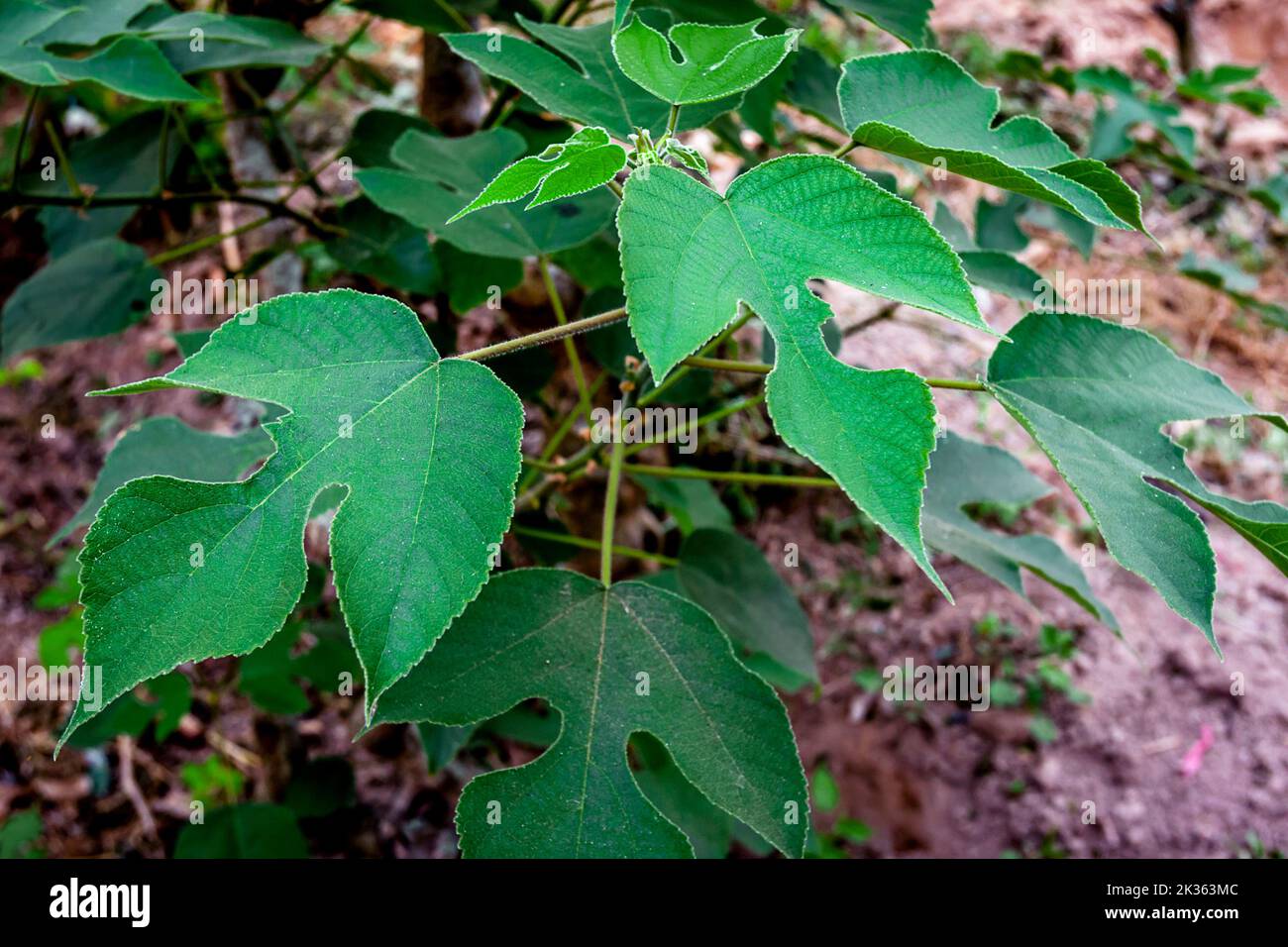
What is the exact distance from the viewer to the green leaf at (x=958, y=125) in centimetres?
83

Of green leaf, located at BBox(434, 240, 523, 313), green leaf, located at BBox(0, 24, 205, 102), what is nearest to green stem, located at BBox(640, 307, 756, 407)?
green leaf, located at BBox(434, 240, 523, 313)

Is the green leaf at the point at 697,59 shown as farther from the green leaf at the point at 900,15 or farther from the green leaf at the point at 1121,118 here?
the green leaf at the point at 1121,118

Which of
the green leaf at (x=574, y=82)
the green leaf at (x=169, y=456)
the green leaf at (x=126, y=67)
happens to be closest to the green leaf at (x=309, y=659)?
the green leaf at (x=169, y=456)

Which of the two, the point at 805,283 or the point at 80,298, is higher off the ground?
the point at 80,298

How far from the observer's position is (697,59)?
0.79m

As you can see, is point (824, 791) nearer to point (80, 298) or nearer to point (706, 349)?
point (706, 349)

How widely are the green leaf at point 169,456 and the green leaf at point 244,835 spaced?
668mm

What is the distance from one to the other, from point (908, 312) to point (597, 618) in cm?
241

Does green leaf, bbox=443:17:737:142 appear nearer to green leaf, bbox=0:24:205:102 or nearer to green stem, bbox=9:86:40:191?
green leaf, bbox=0:24:205:102

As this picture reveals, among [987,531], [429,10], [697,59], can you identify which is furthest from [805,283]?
[429,10]

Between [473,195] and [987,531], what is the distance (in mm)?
834

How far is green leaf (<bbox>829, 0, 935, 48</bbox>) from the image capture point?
1126 millimetres
